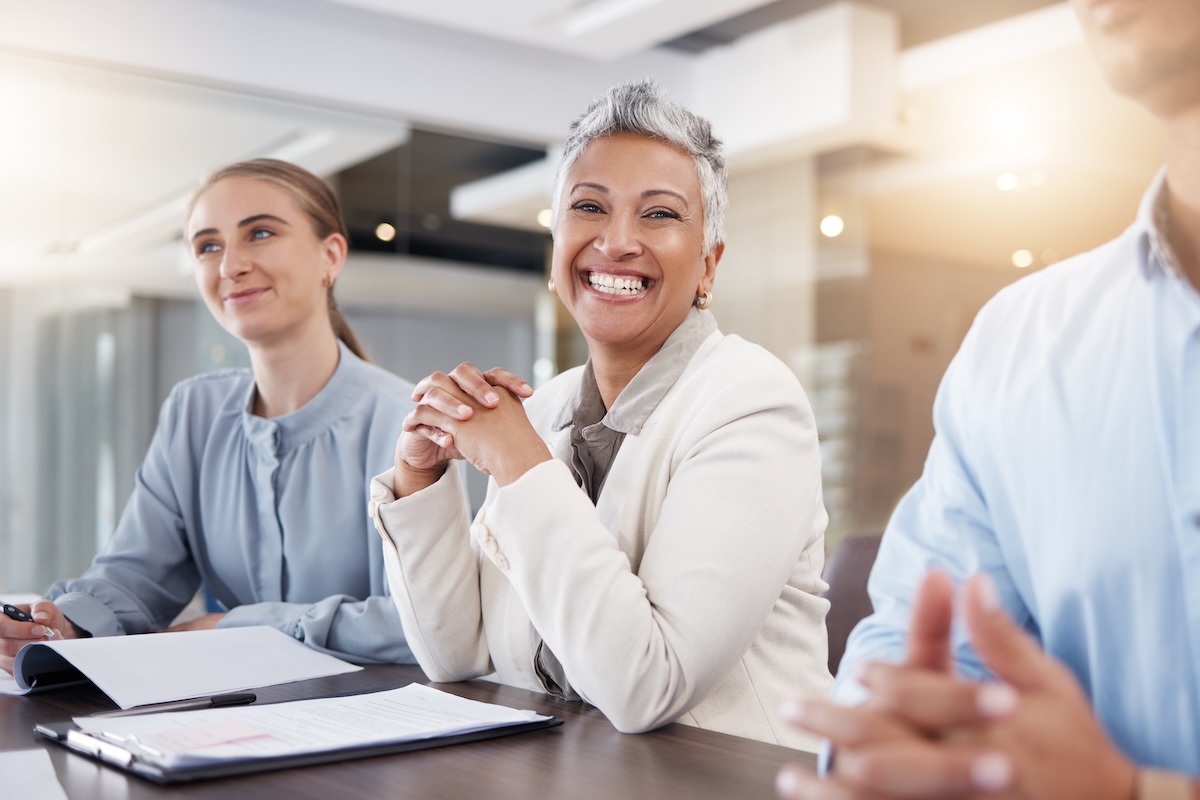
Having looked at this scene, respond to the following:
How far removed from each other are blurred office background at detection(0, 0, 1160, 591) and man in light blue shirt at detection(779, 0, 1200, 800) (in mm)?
3600

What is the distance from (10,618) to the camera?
1540 millimetres

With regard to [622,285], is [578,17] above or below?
above

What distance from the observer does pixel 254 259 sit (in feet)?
6.64

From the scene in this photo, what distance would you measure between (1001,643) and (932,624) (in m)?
0.04

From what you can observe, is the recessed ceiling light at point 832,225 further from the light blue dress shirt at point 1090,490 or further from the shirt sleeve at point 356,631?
the light blue dress shirt at point 1090,490

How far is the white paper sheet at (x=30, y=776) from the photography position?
90 cm

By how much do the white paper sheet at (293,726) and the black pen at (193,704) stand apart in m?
0.02

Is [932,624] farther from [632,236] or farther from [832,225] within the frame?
[832,225]

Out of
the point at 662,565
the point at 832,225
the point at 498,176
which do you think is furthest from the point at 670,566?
the point at 832,225

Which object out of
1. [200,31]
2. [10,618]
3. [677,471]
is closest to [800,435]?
[677,471]

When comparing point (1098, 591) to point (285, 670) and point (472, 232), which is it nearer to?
point (285, 670)

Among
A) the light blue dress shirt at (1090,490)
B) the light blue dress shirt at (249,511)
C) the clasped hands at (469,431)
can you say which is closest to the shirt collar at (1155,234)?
the light blue dress shirt at (1090,490)

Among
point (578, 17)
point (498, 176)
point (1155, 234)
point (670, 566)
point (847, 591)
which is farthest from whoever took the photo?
point (498, 176)

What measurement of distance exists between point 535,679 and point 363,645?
33 cm
